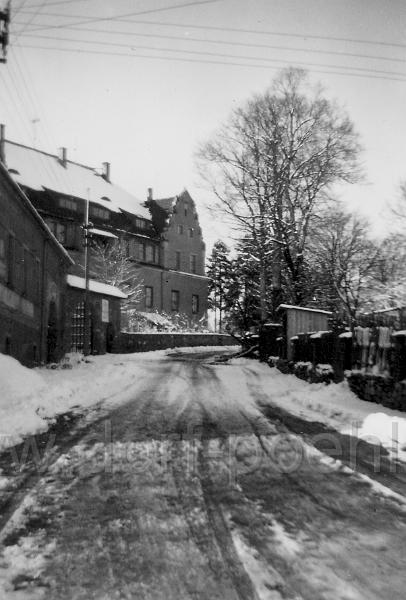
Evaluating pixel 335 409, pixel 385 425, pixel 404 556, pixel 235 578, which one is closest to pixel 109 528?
pixel 235 578

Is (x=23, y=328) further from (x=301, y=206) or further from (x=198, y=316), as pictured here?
(x=198, y=316)

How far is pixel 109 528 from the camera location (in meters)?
3.60

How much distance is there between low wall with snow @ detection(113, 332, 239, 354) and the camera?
33.8 m

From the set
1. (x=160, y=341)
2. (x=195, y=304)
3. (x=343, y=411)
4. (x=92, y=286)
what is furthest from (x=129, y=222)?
(x=343, y=411)

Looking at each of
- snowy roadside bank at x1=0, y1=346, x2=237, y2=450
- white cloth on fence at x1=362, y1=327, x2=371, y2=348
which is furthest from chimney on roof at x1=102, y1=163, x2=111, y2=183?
white cloth on fence at x1=362, y1=327, x2=371, y2=348

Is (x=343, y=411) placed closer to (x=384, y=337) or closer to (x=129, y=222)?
(x=384, y=337)

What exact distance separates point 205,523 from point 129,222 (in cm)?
4574

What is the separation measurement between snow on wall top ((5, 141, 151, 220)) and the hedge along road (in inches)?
1460

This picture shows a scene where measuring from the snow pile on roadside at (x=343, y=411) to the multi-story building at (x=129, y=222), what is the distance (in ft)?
101

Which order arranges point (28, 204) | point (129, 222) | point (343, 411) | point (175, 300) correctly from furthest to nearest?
point (175, 300)
point (129, 222)
point (28, 204)
point (343, 411)

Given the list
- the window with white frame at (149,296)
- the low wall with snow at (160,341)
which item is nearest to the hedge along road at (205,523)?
the low wall with snow at (160,341)

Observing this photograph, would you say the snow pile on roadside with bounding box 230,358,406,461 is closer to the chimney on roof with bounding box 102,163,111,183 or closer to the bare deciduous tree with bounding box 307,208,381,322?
the bare deciduous tree with bounding box 307,208,381,322

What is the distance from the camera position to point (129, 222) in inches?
1891

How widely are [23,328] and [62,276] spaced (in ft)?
27.7
